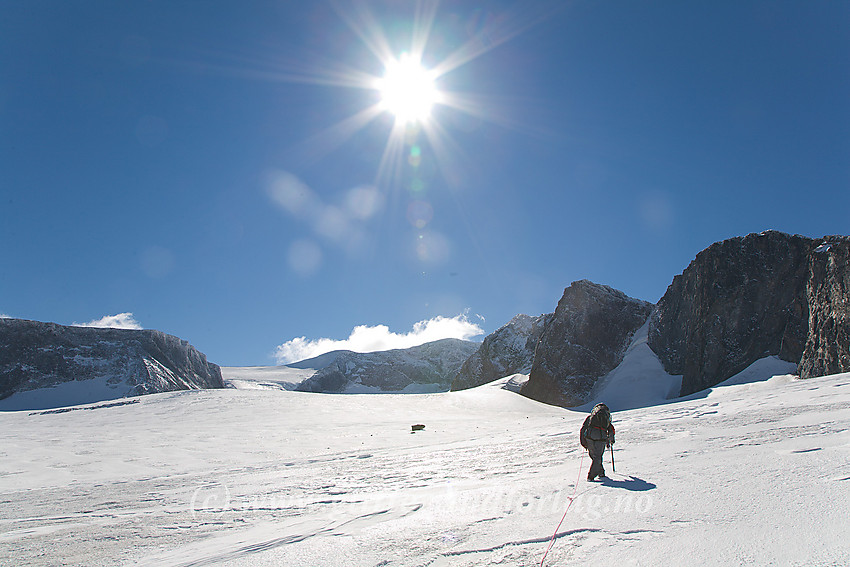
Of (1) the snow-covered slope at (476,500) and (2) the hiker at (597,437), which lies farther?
(2) the hiker at (597,437)

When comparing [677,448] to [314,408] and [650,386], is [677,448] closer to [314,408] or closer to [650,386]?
[314,408]

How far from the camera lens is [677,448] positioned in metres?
8.80

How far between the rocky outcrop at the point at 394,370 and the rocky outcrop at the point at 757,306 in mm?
118404

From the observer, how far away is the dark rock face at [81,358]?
68562 mm

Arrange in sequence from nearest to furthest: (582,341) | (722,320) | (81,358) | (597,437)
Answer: (597,437), (722,320), (582,341), (81,358)

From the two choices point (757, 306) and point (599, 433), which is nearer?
point (599, 433)

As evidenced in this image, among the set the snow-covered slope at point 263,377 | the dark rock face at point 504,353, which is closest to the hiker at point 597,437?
the dark rock face at point 504,353

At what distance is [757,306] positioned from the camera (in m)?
30.0

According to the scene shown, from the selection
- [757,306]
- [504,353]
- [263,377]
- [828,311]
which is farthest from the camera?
[263,377]

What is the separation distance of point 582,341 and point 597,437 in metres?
39.2

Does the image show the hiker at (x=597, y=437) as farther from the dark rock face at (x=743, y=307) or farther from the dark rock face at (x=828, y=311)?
the dark rock face at (x=743, y=307)

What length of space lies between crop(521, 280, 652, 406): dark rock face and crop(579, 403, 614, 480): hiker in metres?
34.9

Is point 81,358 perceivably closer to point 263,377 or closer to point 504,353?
point 504,353

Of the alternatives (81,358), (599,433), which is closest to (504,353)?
(81,358)
